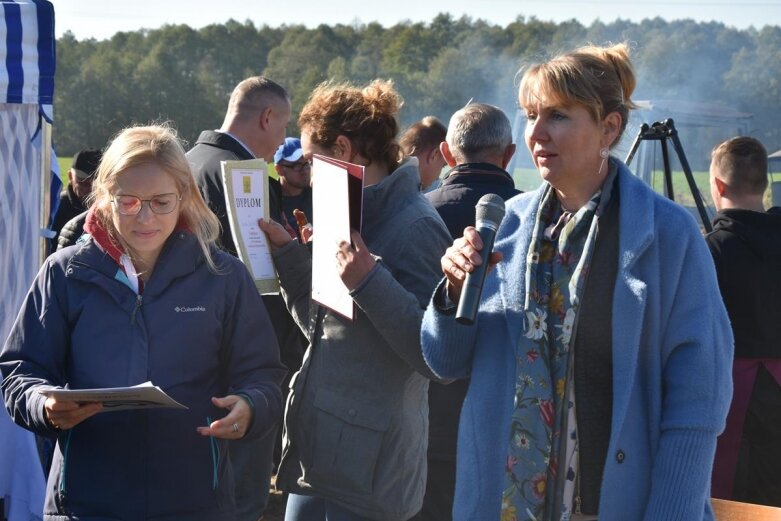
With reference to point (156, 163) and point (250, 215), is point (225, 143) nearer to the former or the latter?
point (250, 215)

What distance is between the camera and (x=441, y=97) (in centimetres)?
3177

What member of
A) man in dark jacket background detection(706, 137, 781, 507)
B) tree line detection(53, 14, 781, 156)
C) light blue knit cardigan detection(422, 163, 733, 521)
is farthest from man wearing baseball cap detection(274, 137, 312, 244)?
tree line detection(53, 14, 781, 156)

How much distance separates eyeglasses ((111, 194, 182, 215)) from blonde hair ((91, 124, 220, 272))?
1.5 inches

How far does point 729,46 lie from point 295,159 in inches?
712

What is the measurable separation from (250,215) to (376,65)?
42.7 meters

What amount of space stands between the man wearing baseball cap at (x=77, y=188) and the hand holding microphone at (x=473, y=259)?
5.60 m

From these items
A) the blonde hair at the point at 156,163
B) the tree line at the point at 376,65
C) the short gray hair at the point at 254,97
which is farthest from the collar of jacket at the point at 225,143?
the tree line at the point at 376,65

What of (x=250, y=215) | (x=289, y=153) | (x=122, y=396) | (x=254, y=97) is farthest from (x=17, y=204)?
(x=122, y=396)

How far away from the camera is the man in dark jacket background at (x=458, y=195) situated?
404 cm

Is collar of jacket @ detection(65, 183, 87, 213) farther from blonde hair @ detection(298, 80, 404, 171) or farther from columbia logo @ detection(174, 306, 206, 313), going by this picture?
columbia logo @ detection(174, 306, 206, 313)

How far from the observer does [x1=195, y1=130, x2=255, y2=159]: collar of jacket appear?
4574 mm

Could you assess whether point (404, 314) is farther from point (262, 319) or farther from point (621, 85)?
point (621, 85)

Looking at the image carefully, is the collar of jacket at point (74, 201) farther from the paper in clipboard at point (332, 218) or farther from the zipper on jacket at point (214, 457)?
the zipper on jacket at point (214, 457)

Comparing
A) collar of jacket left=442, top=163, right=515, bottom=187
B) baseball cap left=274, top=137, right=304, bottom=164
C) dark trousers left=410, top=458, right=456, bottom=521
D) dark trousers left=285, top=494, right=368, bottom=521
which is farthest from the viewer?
baseball cap left=274, top=137, right=304, bottom=164
